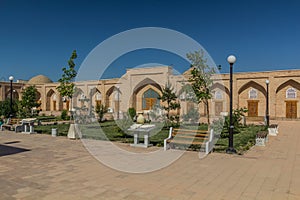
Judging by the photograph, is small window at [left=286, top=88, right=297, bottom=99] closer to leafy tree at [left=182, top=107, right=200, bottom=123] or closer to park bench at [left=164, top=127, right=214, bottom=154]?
leafy tree at [left=182, top=107, right=200, bottom=123]

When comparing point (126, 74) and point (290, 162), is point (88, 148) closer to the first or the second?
point (290, 162)

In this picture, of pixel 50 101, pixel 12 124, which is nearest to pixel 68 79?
pixel 12 124

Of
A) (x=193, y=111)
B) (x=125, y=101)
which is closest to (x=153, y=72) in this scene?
(x=125, y=101)

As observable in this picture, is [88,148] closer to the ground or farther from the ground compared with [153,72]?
closer to the ground

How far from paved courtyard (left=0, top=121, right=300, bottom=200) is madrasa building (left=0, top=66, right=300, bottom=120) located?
12.2 m

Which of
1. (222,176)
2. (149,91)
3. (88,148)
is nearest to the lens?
(222,176)

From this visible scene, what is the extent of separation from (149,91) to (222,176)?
27.6m

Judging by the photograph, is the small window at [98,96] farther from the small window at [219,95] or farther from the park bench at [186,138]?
the park bench at [186,138]

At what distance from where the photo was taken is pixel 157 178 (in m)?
5.45

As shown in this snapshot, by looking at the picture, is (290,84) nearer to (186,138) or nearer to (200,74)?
(200,74)

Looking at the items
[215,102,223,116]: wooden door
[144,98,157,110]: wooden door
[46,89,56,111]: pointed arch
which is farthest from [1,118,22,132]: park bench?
[46,89,56,111]: pointed arch

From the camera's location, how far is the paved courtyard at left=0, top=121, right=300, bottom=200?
4.49m

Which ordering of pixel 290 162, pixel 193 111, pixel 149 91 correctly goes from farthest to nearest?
pixel 149 91
pixel 193 111
pixel 290 162

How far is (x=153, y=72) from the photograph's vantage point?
3069 cm
